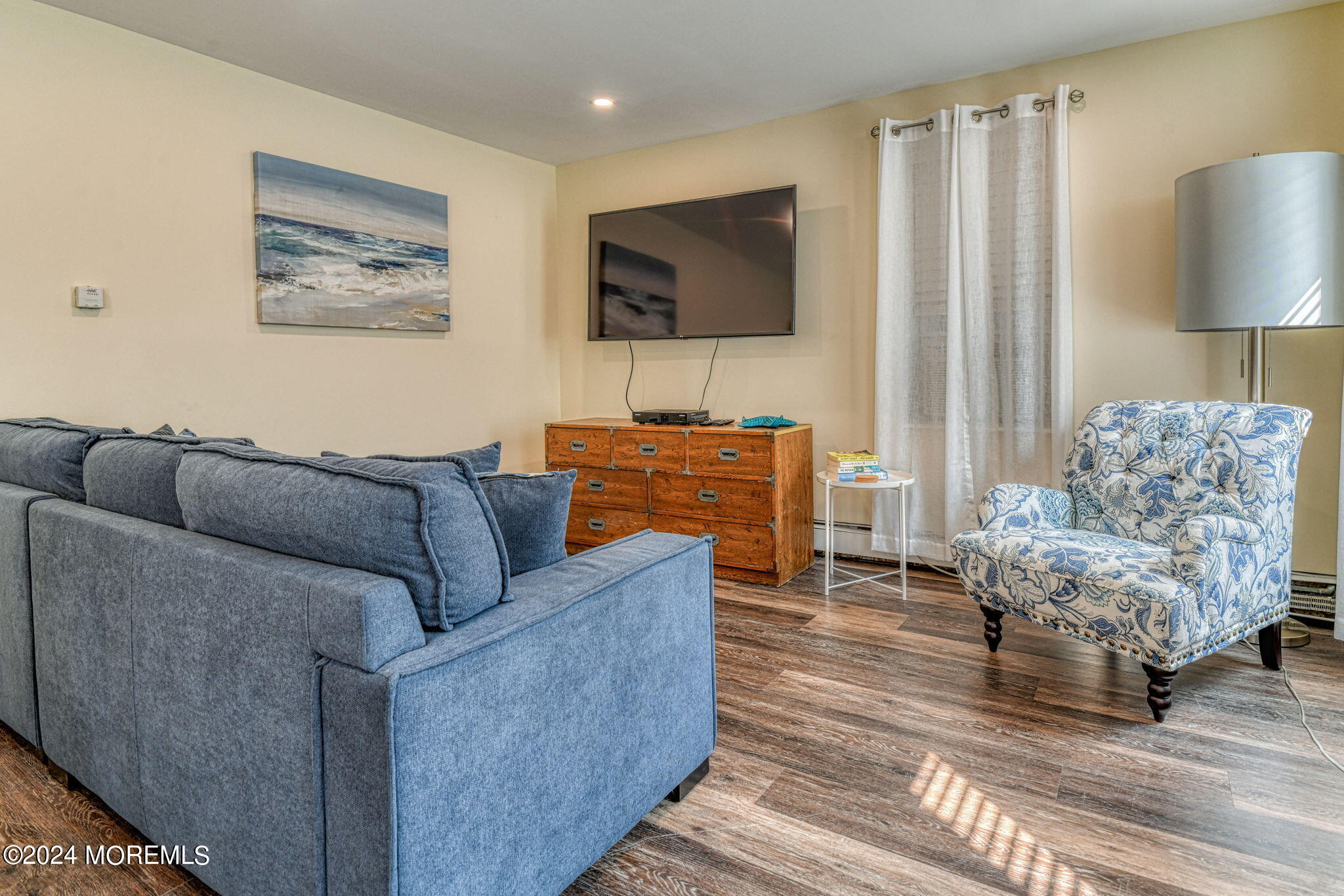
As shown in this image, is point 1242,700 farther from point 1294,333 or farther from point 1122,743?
point 1294,333

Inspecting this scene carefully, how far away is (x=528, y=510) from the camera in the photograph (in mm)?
1476

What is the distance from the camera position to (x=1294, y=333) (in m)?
2.93

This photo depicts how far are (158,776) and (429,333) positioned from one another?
9.81ft

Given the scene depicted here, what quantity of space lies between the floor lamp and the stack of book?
1350mm

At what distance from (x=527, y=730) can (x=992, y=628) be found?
206 cm

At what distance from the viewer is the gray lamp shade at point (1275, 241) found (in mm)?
2480

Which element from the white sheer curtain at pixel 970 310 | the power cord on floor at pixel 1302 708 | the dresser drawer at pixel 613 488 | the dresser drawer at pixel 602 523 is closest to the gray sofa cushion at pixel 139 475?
the dresser drawer at pixel 613 488

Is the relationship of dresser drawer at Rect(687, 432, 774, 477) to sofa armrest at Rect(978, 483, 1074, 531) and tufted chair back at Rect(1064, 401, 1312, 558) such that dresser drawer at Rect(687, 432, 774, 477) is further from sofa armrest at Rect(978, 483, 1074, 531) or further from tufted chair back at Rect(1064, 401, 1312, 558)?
tufted chair back at Rect(1064, 401, 1312, 558)

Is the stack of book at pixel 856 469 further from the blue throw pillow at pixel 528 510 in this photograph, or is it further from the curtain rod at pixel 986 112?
the blue throw pillow at pixel 528 510

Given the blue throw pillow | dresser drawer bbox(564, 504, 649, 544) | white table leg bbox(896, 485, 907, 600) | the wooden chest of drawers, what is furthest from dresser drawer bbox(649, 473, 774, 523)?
the blue throw pillow

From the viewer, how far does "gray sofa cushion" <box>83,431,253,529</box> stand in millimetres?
1554

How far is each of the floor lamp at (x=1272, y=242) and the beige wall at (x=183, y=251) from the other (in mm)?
3569

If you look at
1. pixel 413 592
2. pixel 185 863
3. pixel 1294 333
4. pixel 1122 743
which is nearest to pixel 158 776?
pixel 185 863

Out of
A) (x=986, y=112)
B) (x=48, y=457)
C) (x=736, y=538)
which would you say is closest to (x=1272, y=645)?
(x=736, y=538)
